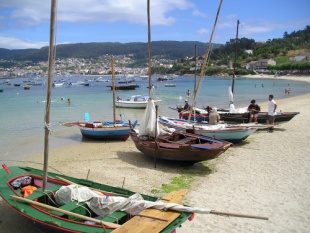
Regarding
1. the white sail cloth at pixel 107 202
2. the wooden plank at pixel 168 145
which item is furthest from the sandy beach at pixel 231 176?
the white sail cloth at pixel 107 202

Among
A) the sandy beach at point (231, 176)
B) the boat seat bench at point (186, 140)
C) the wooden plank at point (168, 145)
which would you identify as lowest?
the sandy beach at point (231, 176)

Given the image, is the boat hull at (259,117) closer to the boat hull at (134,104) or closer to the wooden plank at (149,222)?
the wooden plank at (149,222)

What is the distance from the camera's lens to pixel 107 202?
7109 millimetres

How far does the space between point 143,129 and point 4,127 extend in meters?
18.2

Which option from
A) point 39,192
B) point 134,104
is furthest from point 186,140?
point 134,104

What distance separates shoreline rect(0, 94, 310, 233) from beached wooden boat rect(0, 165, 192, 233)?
1.03m

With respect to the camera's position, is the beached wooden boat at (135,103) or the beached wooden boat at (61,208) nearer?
the beached wooden boat at (61,208)

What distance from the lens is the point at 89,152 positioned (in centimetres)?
1709

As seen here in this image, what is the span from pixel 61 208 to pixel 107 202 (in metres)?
1.11

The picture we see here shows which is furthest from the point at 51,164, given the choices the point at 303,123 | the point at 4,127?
the point at 303,123

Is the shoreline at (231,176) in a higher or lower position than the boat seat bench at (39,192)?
lower

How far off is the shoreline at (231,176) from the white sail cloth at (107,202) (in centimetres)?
155

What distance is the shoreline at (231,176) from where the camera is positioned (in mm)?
8328

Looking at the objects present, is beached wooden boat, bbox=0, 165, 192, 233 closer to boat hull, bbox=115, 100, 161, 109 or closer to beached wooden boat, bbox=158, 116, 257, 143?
beached wooden boat, bbox=158, 116, 257, 143
